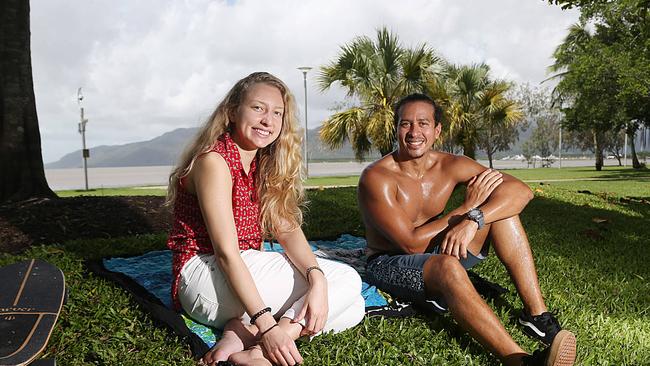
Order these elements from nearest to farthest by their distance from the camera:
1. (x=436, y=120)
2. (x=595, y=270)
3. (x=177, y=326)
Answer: (x=177, y=326) < (x=436, y=120) < (x=595, y=270)

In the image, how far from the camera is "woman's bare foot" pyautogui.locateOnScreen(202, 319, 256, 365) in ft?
8.70

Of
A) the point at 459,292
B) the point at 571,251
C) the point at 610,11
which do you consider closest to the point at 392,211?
the point at 459,292

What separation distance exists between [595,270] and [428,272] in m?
Answer: 2.69

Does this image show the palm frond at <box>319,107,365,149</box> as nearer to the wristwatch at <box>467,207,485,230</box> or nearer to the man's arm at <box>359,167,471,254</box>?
the man's arm at <box>359,167,471,254</box>

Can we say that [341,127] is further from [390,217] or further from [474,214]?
[474,214]

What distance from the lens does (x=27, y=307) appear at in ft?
8.92

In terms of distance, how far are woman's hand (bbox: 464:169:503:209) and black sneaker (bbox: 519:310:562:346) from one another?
798 mm

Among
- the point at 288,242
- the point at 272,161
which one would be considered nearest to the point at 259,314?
the point at 288,242

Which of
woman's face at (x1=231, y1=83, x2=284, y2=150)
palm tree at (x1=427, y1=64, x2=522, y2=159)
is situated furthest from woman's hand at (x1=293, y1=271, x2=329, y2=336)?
palm tree at (x1=427, y1=64, x2=522, y2=159)

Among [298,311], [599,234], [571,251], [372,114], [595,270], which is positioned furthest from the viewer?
[372,114]

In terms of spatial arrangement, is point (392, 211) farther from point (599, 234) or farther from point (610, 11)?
point (610, 11)

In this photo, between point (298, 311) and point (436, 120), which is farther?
point (436, 120)

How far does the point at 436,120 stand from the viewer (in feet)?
12.6

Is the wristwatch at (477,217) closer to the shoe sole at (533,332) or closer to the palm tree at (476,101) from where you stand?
the shoe sole at (533,332)
